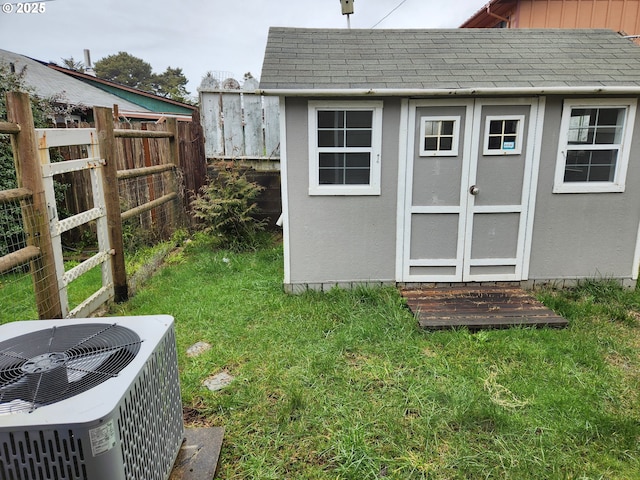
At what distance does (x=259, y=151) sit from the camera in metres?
6.65

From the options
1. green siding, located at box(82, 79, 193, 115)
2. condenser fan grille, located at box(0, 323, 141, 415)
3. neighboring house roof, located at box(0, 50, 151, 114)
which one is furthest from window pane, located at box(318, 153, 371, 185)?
green siding, located at box(82, 79, 193, 115)

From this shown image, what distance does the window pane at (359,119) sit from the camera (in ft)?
14.5

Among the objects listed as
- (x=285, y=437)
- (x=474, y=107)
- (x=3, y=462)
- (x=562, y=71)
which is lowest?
(x=285, y=437)

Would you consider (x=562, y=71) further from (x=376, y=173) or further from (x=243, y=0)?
(x=243, y=0)

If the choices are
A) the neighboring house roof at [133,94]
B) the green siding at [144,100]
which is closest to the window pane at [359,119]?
the neighboring house roof at [133,94]

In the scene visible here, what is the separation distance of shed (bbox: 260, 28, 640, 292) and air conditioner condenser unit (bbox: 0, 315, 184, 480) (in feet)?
9.53

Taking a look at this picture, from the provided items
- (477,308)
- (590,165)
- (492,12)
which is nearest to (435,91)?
(590,165)

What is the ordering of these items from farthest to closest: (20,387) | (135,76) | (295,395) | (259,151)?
1. (135,76)
2. (259,151)
3. (295,395)
4. (20,387)

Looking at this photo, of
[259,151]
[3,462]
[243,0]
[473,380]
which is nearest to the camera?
[3,462]

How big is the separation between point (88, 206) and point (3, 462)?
5.23 m

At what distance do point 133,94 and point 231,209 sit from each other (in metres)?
13.7

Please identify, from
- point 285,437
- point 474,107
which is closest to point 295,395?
point 285,437

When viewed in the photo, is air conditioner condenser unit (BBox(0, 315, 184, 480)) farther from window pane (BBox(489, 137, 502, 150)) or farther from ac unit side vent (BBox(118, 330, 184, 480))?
window pane (BBox(489, 137, 502, 150))

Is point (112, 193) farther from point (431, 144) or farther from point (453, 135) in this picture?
point (453, 135)
